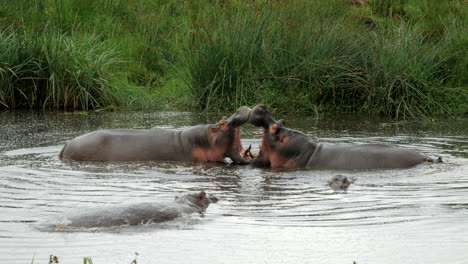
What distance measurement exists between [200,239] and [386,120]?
685 cm

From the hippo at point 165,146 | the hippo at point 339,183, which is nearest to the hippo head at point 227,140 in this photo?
the hippo at point 165,146

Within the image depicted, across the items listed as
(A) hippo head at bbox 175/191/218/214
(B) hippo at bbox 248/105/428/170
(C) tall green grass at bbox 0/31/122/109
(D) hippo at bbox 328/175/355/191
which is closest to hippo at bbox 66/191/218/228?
(A) hippo head at bbox 175/191/218/214

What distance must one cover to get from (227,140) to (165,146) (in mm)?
595

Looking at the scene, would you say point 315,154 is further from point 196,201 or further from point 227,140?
point 196,201

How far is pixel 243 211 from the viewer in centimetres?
593

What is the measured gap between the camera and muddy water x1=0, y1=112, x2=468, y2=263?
15.8ft

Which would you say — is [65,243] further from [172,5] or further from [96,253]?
[172,5]

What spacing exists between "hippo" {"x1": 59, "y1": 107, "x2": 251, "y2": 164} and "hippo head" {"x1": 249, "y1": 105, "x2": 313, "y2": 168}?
184mm

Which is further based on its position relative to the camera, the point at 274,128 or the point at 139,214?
the point at 274,128

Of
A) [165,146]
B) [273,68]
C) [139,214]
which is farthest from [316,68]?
[139,214]

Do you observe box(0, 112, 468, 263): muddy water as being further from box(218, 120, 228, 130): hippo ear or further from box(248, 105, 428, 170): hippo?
box(218, 120, 228, 130): hippo ear

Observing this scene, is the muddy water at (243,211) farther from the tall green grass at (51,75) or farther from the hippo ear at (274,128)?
the tall green grass at (51,75)

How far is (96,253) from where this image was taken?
15.5ft

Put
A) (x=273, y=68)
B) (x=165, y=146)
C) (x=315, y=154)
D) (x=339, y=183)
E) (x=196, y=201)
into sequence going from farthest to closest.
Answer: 1. (x=273, y=68)
2. (x=165, y=146)
3. (x=315, y=154)
4. (x=339, y=183)
5. (x=196, y=201)
